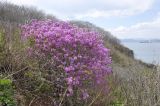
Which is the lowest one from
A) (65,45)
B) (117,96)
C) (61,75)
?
(117,96)

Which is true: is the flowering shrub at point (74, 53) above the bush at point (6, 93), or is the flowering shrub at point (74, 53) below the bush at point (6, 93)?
above

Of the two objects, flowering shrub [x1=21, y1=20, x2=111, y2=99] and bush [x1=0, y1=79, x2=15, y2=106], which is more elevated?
flowering shrub [x1=21, y1=20, x2=111, y2=99]

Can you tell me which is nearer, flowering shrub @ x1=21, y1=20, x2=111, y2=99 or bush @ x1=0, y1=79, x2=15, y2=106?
bush @ x1=0, y1=79, x2=15, y2=106

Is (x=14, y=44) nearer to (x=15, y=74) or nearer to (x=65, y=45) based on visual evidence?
(x=15, y=74)

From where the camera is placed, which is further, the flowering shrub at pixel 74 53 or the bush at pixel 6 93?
the flowering shrub at pixel 74 53

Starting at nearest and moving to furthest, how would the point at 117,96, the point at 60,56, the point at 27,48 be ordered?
the point at 60,56 < the point at 27,48 < the point at 117,96

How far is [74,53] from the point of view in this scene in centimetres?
635

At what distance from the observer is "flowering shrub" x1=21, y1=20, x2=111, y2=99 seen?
248 inches

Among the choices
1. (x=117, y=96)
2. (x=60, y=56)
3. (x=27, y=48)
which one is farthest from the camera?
(x=117, y=96)

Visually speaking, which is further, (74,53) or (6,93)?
(74,53)

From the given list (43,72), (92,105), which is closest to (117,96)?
(92,105)

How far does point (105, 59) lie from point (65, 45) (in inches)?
26.4

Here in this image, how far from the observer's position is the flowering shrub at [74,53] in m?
6.30

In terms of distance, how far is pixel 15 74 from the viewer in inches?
265
